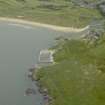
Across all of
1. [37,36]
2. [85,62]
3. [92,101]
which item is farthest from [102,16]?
[92,101]

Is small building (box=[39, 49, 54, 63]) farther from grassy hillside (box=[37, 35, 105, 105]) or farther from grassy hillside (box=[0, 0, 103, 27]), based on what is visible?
grassy hillside (box=[0, 0, 103, 27])

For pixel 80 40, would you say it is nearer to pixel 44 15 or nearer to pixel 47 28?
pixel 47 28

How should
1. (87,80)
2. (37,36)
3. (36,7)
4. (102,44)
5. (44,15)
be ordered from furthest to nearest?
(36,7) < (44,15) < (37,36) < (102,44) < (87,80)

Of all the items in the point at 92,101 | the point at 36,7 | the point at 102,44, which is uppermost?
the point at 36,7

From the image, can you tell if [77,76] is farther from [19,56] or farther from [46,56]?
[19,56]

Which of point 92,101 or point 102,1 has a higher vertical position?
point 102,1

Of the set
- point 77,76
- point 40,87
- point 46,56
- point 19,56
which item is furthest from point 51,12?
point 40,87

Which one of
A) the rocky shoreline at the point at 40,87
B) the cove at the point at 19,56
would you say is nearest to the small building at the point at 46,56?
the cove at the point at 19,56
